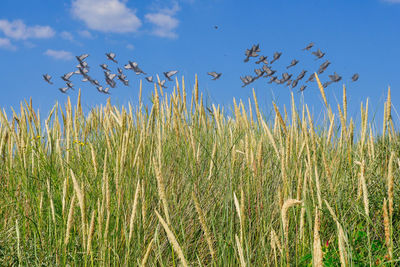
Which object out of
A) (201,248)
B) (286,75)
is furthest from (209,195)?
(286,75)

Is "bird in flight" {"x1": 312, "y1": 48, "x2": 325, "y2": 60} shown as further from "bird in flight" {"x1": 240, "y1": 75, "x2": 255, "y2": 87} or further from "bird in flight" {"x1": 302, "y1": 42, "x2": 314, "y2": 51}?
"bird in flight" {"x1": 240, "y1": 75, "x2": 255, "y2": 87}

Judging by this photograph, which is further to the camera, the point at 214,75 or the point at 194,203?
the point at 214,75

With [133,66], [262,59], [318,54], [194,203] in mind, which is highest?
[318,54]

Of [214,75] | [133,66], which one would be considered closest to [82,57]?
[133,66]

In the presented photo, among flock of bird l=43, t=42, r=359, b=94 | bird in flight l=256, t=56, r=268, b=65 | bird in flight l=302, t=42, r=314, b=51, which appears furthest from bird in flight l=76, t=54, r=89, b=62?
bird in flight l=302, t=42, r=314, b=51

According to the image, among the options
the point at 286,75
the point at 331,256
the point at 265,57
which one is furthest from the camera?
the point at 265,57

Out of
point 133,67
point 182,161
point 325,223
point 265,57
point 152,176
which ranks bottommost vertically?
point 325,223

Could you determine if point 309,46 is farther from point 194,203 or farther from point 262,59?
point 194,203

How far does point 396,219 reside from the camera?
204cm

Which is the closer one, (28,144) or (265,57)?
(28,144)

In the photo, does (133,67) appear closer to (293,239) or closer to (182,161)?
(182,161)

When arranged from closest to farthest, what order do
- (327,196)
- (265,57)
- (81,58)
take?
(327,196)
(81,58)
(265,57)

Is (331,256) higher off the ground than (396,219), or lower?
lower

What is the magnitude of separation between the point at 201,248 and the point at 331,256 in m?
0.59
